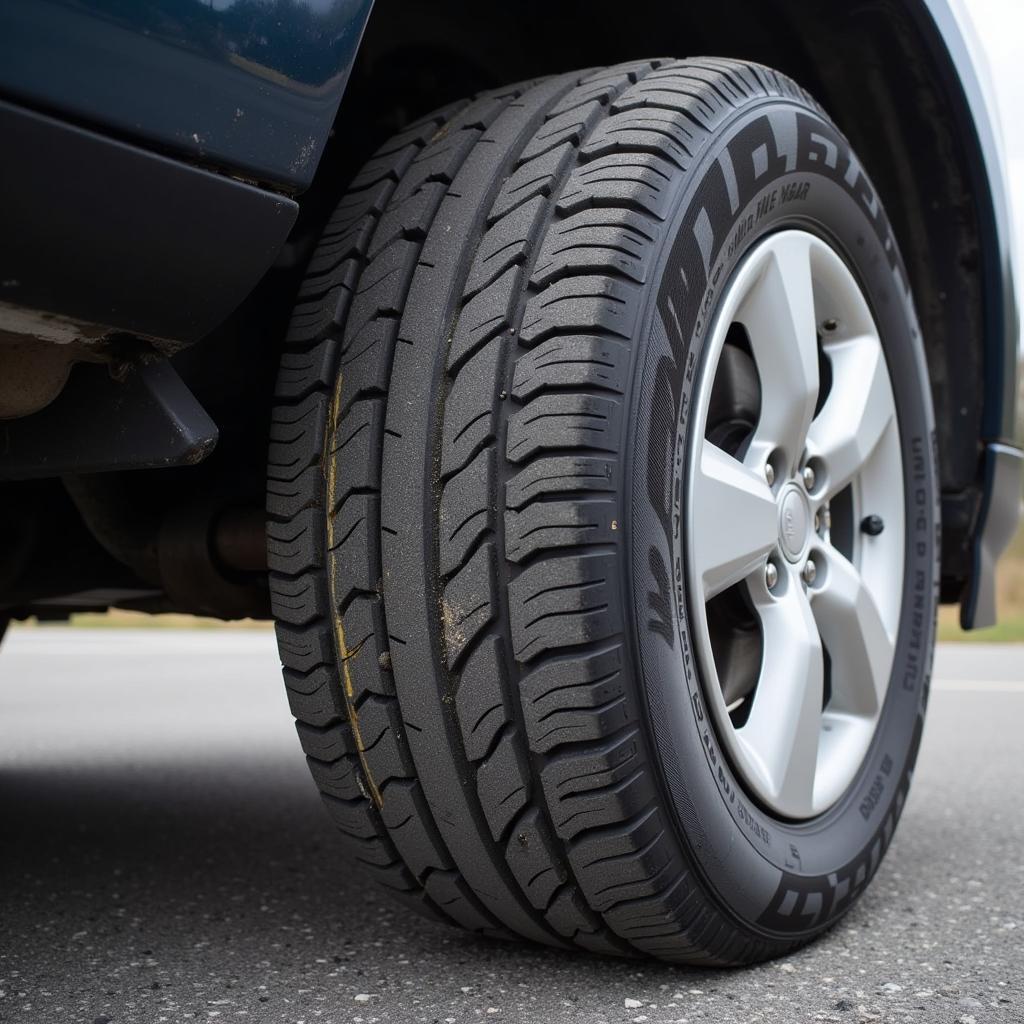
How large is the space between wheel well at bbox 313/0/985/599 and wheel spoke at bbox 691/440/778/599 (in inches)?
28.4

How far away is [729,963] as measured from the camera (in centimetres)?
132

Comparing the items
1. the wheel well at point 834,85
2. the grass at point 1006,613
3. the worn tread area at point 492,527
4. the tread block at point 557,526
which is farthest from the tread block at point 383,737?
the grass at point 1006,613

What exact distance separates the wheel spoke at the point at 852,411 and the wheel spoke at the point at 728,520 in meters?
0.25

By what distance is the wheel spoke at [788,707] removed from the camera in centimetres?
143

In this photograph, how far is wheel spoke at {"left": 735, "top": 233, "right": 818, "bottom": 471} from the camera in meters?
1.51

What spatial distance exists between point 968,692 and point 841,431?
401 centimetres

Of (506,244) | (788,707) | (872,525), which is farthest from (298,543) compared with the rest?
(872,525)

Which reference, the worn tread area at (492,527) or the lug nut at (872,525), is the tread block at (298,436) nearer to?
the worn tread area at (492,527)

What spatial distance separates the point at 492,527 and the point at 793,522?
528 millimetres

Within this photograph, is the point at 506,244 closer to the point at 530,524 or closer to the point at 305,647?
the point at 530,524

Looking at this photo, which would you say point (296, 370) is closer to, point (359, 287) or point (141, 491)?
point (359, 287)

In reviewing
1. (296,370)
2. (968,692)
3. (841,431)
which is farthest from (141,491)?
(968,692)

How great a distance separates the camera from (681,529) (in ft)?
4.16

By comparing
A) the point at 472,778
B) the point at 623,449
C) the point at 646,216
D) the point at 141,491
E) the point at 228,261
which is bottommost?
the point at 472,778
